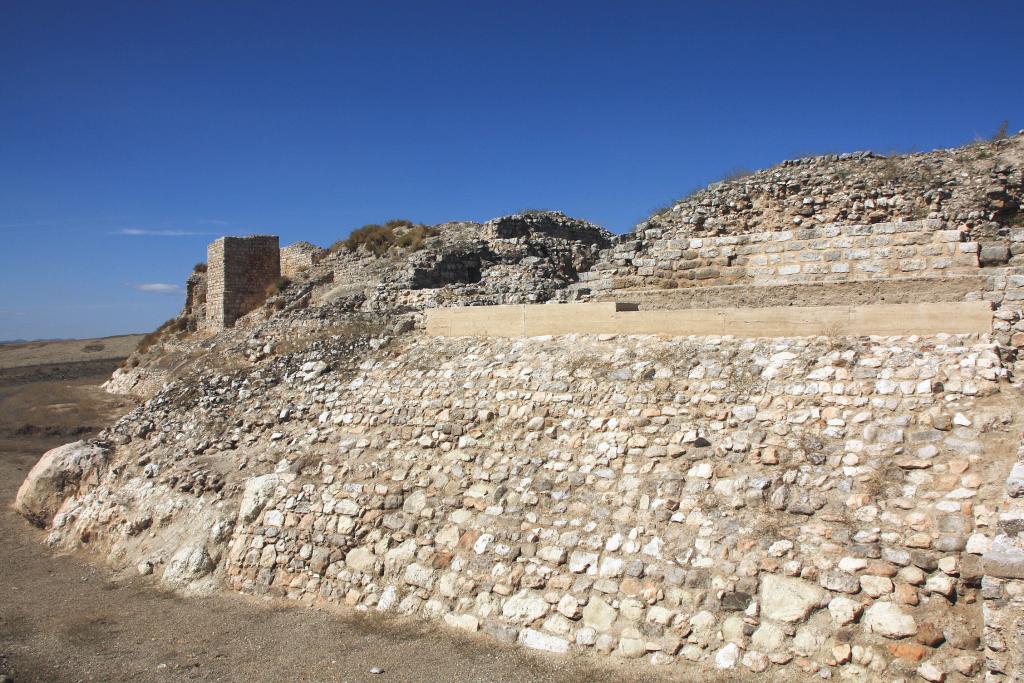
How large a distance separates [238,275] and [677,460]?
20374 mm

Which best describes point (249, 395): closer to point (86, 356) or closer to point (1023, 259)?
point (1023, 259)

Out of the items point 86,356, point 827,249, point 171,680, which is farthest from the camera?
point 86,356

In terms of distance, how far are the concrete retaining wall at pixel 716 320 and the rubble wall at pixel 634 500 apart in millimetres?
189

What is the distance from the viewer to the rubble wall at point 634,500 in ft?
15.4

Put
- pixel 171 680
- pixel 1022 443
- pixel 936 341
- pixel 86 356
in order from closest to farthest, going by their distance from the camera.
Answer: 1. pixel 1022 443
2. pixel 171 680
3. pixel 936 341
4. pixel 86 356

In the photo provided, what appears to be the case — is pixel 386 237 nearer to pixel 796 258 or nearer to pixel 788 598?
pixel 796 258

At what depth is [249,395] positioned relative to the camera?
34.1ft

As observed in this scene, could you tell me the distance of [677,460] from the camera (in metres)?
6.16

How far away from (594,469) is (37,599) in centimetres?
643

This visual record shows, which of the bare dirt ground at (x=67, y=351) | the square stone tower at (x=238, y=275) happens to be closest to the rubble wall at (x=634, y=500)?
the square stone tower at (x=238, y=275)

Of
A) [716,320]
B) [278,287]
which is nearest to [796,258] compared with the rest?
[716,320]

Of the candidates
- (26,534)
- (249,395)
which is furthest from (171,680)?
(26,534)

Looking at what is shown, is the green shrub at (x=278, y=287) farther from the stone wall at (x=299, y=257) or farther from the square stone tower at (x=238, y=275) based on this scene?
the square stone tower at (x=238, y=275)

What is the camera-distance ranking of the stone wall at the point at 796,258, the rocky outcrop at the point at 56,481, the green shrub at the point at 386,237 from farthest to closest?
the green shrub at the point at 386,237, the rocky outcrop at the point at 56,481, the stone wall at the point at 796,258
